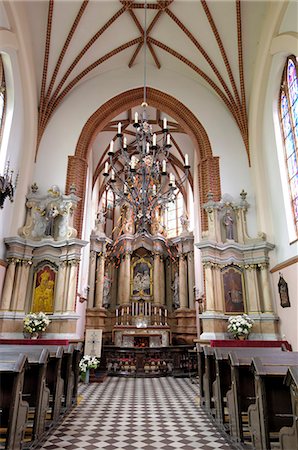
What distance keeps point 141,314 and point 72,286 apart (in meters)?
7.17

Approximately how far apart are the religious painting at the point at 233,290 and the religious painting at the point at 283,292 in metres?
1.42

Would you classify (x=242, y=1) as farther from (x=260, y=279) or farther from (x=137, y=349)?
(x=137, y=349)

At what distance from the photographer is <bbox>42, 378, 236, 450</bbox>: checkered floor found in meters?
4.56

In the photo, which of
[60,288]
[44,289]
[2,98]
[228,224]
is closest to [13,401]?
[60,288]

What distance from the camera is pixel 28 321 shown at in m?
9.87

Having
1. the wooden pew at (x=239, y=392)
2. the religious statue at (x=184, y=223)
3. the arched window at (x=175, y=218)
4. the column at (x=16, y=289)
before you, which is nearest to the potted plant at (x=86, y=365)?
the column at (x=16, y=289)

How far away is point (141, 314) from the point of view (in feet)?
56.1

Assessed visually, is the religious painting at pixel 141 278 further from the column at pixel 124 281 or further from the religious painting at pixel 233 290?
the religious painting at pixel 233 290

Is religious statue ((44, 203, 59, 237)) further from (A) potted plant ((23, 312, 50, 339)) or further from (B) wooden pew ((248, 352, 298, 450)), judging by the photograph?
(B) wooden pew ((248, 352, 298, 450))

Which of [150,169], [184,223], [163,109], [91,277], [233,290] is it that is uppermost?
[163,109]

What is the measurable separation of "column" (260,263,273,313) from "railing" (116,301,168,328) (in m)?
7.43

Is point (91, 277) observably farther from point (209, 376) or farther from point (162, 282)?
point (209, 376)

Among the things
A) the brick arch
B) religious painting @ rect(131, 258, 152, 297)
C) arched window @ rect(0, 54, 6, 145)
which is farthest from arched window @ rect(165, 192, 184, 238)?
arched window @ rect(0, 54, 6, 145)

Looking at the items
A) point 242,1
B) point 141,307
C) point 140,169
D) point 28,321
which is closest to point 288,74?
point 242,1
